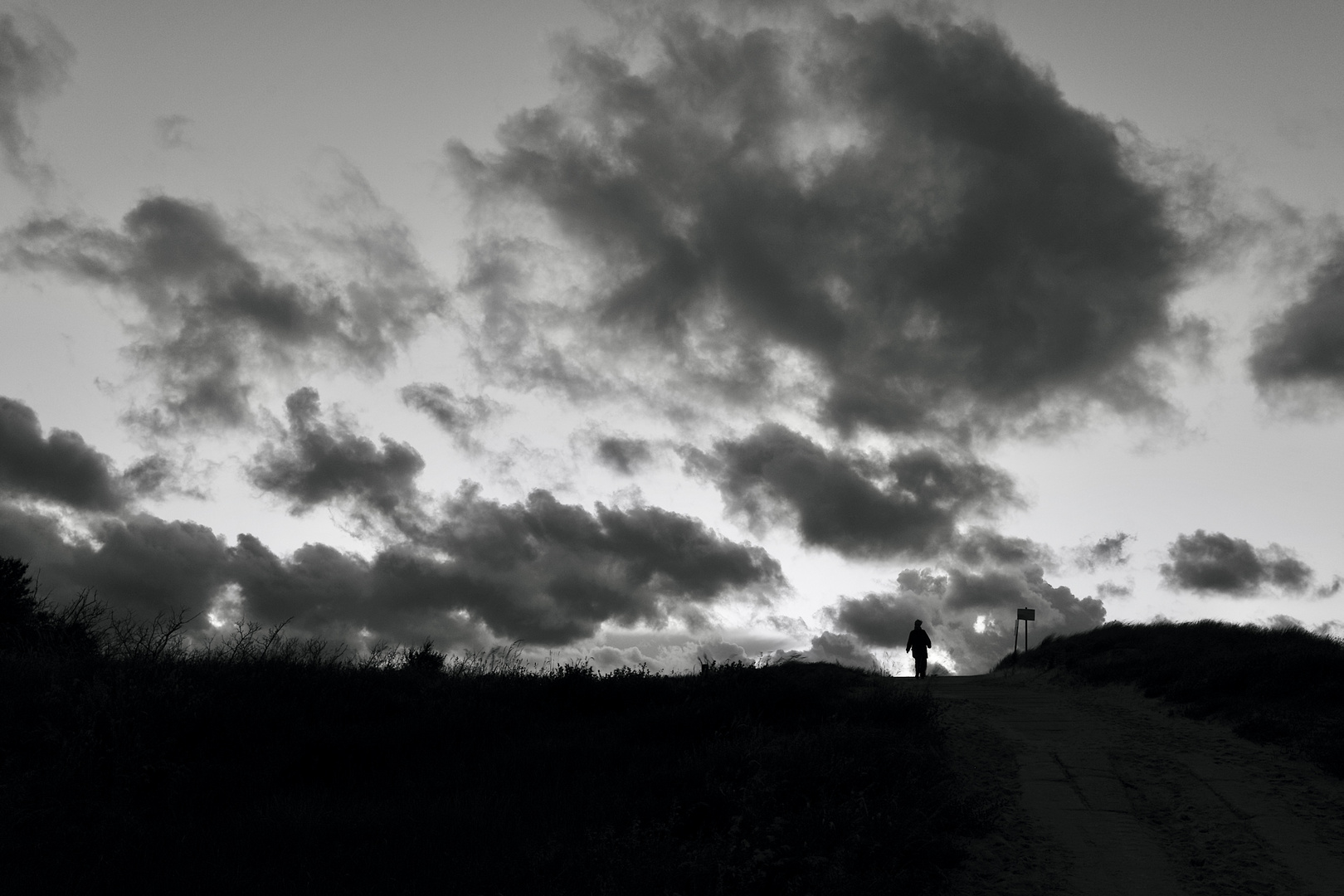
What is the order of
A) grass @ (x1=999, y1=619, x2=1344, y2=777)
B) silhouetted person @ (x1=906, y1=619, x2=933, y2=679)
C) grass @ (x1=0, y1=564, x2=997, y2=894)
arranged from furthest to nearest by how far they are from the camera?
silhouetted person @ (x1=906, y1=619, x2=933, y2=679), grass @ (x1=999, y1=619, x2=1344, y2=777), grass @ (x1=0, y1=564, x2=997, y2=894)

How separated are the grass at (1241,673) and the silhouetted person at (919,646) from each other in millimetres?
3333

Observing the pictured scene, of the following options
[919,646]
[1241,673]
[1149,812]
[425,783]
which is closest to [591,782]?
[425,783]

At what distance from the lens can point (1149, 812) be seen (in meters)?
9.52

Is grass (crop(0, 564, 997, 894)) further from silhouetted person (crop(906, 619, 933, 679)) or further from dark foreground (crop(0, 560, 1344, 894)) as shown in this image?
silhouetted person (crop(906, 619, 933, 679))

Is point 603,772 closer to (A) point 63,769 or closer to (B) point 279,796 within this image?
(B) point 279,796

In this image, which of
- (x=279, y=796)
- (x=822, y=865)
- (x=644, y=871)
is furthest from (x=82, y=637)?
(x=822, y=865)

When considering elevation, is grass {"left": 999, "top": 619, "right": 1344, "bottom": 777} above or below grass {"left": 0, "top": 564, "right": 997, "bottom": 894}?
above

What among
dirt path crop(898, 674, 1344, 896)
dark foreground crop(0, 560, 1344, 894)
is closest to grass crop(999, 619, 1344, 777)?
dark foreground crop(0, 560, 1344, 894)

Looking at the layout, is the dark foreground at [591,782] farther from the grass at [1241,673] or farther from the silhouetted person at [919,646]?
the silhouetted person at [919,646]

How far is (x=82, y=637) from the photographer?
1298cm

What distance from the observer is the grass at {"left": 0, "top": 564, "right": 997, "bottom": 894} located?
754 centimetres

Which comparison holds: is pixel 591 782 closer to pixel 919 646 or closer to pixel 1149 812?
pixel 1149 812

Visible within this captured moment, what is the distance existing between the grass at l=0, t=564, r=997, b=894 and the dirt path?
25.7 inches

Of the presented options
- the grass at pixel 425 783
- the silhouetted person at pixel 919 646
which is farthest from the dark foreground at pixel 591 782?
the silhouetted person at pixel 919 646
